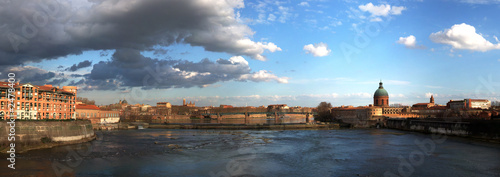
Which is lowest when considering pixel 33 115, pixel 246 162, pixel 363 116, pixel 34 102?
pixel 363 116

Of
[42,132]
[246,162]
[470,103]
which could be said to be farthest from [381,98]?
[42,132]

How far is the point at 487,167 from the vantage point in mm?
29062

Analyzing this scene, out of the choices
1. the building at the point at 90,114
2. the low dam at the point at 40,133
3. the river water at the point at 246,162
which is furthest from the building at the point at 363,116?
the low dam at the point at 40,133

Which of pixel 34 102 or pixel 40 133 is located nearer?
pixel 40 133

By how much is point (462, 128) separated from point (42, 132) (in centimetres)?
6874

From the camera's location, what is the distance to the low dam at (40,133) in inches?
1438

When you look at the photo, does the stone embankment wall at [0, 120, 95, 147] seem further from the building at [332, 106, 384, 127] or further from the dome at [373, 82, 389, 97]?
the dome at [373, 82, 389, 97]

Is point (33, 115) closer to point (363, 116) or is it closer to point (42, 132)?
point (42, 132)

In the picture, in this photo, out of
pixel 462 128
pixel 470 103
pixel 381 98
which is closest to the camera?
pixel 462 128

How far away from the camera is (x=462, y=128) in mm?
61906

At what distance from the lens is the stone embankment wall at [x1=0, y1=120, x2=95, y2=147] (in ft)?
120

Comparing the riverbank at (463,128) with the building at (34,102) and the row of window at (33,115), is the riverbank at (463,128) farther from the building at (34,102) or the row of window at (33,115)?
the building at (34,102)

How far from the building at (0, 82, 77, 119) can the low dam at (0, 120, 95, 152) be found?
7503mm

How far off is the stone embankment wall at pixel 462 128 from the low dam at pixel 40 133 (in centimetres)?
6331
